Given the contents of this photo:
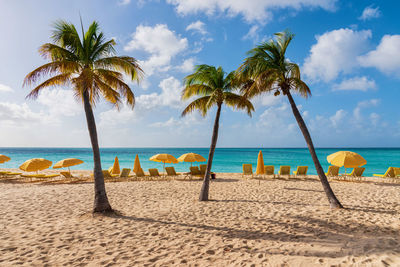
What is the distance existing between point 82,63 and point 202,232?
6.55 metres

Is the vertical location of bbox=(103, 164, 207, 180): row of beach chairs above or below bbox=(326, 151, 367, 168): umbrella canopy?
below

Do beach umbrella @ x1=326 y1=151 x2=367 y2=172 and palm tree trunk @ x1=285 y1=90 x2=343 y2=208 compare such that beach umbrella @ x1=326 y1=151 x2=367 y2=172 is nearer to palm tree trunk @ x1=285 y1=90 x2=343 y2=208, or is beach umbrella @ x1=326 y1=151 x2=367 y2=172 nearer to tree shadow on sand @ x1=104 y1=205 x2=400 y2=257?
palm tree trunk @ x1=285 y1=90 x2=343 y2=208

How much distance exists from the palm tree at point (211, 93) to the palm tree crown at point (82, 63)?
2.42 meters

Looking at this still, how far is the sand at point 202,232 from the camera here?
3.95m

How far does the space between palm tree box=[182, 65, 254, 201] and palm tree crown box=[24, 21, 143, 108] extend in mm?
2420

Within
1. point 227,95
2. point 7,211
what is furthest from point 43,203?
point 227,95

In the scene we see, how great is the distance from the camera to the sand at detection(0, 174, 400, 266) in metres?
3.95

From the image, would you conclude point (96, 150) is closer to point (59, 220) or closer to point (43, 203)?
point (59, 220)

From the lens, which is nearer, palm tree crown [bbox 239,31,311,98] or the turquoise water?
palm tree crown [bbox 239,31,311,98]

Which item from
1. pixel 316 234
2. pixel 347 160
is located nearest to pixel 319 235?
pixel 316 234

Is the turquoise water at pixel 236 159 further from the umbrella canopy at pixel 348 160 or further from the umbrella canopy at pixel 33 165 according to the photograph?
the umbrella canopy at pixel 33 165

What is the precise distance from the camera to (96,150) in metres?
6.66

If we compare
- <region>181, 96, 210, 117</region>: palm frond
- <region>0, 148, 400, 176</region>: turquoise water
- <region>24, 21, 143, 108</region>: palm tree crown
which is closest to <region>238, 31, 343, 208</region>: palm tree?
<region>181, 96, 210, 117</region>: palm frond

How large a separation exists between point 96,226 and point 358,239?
665 cm
